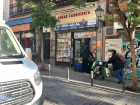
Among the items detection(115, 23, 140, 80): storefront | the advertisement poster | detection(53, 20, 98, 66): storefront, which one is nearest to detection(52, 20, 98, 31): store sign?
detection(53, 20, 98, 66): storefront

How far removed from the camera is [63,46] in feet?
46.1

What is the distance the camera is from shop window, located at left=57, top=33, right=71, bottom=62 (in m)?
13.5

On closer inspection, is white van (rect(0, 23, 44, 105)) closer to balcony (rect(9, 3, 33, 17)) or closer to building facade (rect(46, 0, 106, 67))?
building facade (rect(46, 0, 106, 67))

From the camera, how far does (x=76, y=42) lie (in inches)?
515

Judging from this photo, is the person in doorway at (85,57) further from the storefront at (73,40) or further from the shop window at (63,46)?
the shop window at (63,46)

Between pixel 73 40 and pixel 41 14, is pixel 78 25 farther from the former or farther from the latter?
pixel 41 14

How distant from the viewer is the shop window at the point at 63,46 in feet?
44.3

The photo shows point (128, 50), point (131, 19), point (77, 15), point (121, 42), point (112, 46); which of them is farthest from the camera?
point (77, 15)

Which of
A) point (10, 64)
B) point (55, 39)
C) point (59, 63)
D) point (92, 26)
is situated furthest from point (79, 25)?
point (10, 64)

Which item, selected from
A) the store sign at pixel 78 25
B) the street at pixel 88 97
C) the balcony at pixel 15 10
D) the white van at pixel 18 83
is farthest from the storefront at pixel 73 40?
the white van at pixel 18 83

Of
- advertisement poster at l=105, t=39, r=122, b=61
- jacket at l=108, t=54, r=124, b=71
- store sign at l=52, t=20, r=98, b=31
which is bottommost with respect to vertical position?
jacket at l=108, t=54, r=124, b=71

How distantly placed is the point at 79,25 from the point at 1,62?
9.79m

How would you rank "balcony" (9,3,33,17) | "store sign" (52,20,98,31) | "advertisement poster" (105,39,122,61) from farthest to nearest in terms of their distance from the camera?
"balcony" (9,3,33,17)
"store sign" (52,20,98,31)
"advertisement poster" (105,39,122,61)

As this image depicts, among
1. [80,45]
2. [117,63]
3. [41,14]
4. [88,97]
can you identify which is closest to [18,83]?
[88,97]
